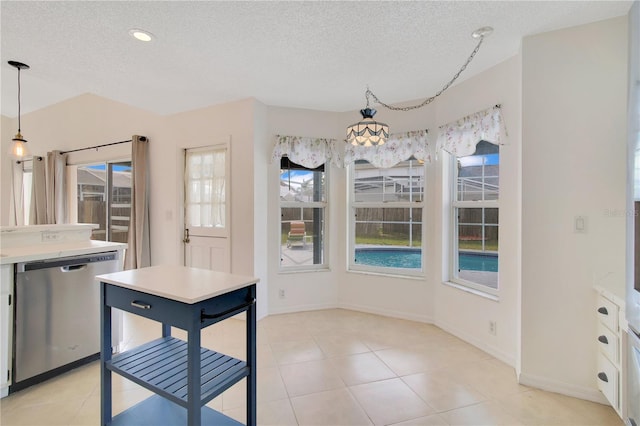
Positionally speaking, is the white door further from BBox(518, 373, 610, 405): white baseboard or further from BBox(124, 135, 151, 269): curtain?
BBox(518, 373, 610, 405): white baseboard

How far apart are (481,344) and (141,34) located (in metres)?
3.66

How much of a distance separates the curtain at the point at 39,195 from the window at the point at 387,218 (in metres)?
5.18

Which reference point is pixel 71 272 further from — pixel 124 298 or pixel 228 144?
pixel 228 144

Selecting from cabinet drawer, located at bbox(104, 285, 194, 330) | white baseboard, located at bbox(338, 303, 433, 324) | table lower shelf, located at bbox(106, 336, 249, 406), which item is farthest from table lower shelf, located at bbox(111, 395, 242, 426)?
white baseboard, located at bbox(338, 303, 433, 324)

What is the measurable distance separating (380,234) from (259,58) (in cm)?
229

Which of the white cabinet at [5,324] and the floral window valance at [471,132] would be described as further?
the floral window valance at [471,132]

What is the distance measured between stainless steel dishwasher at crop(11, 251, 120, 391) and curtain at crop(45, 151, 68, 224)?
11.4ft

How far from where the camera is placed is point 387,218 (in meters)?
3.62

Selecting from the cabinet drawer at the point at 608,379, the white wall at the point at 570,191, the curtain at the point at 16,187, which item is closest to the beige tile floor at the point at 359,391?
the cabinet drawer at the point at 608,379

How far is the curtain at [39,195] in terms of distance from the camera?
16.6ft

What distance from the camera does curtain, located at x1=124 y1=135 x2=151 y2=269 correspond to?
394cm

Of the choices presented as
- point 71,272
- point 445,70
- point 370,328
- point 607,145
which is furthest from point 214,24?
point 370,328

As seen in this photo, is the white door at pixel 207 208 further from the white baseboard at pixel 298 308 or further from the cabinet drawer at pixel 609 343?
the cabinet drawer at pixel 609 343

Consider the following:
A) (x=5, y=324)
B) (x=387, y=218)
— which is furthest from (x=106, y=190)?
(x=387, y=218)
